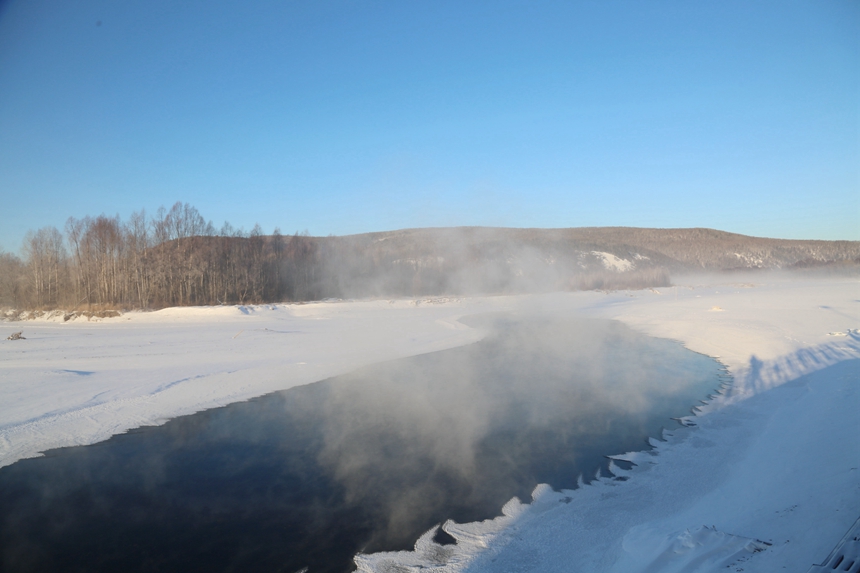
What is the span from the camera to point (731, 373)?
388 inches

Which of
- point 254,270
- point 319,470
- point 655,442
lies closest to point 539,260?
point 254,270

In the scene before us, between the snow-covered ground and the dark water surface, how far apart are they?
0.46 metres

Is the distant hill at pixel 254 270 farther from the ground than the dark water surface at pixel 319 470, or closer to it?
farther from the ground

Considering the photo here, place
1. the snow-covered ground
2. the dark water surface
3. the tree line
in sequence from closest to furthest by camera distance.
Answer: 1. the snow-covered ground
2. the dark water surface
3. the tree line

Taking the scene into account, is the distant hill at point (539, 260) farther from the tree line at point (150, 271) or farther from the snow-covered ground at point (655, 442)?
the snow-covered ground at point (655, 442)

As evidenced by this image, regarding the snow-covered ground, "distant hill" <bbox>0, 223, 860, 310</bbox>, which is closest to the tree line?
"distant hill" <bbox>0, 223, 860, 310</bbox>

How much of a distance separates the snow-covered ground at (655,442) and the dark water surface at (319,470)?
463mm

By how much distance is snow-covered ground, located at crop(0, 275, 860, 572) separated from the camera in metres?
3.44

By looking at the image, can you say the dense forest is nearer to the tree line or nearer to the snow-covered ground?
the tree line

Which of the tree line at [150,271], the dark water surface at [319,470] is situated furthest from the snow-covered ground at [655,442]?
the tree line at [150,271]

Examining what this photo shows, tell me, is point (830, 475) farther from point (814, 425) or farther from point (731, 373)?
point (731, 373)

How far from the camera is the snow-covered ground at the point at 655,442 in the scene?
3443 mm

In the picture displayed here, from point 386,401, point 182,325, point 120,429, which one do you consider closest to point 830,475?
point 386,401

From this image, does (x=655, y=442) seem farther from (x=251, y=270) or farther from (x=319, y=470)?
(x=251, y=270)
